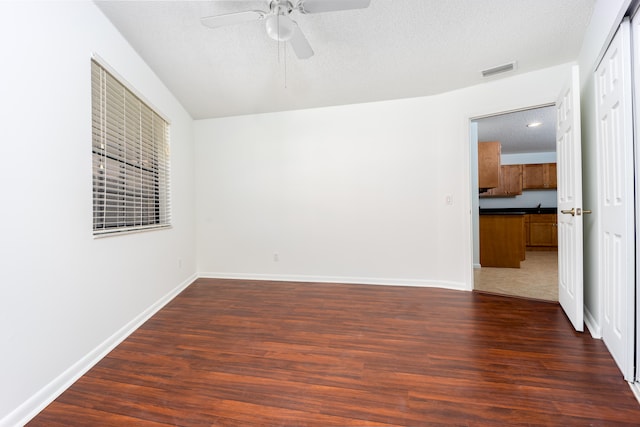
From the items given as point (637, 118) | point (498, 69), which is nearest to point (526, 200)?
point (498, 69)

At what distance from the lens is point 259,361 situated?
1.77 meters

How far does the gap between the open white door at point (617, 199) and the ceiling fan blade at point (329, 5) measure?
1.50 metres

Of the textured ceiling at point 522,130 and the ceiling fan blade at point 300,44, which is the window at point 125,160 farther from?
the textured ceiling at point 522,130

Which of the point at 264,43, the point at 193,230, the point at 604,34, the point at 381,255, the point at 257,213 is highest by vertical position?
the point at 264,43

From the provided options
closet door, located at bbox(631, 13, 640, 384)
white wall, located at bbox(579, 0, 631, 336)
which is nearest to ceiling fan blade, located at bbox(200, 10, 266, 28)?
closet door, located at bbox(631, 13, 640, 384)

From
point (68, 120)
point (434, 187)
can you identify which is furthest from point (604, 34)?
point (68, 120)

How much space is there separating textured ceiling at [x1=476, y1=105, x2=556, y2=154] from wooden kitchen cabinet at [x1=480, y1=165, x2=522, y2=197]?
1.41 ft

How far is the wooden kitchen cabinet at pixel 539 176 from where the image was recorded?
6.14 m

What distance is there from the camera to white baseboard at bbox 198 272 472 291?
3178 mm

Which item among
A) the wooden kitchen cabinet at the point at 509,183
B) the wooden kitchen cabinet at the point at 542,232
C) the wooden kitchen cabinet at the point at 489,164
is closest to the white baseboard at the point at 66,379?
the wooden kitchen cabinet at the point at 489,164

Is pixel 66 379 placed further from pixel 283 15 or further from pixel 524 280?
pixel 524 280

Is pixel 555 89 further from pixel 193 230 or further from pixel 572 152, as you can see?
pixel 193 230

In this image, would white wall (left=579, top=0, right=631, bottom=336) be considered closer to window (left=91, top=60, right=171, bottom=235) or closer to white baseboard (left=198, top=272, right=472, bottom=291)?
white baseboard (left=198, top=272, right=472, bottom=291)

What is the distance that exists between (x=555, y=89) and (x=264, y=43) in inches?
112
